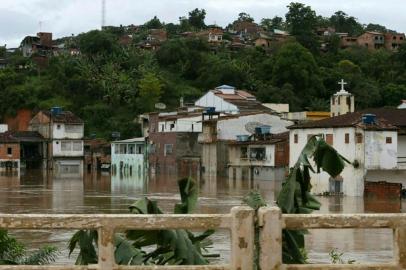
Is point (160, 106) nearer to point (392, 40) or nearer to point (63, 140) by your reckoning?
point (63, 140)

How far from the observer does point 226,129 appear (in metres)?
67.6

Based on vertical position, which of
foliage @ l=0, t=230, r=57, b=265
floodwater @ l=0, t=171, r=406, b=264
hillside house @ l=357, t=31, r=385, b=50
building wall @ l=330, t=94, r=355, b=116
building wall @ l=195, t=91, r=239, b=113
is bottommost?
floodwater @ l=0, t=171, r=406, b=264

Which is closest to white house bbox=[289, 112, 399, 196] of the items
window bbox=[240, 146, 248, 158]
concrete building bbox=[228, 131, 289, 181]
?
concrete building bbox=[228, 131, 289, 181]

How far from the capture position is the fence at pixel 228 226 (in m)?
6.91

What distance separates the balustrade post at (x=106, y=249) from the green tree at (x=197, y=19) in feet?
472

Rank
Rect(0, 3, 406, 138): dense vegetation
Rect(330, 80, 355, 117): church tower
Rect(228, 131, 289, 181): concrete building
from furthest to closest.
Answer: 1. Rect(0, 3, 406, 138): dense vegetation
2. Rect(330, 80, 355, 117): church tower
3. Rect(228, 131, 289, 181): concrete building

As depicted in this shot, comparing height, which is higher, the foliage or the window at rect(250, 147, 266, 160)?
the window at rect(250, 147, 266, 160)

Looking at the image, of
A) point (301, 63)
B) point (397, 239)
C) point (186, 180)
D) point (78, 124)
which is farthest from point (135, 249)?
point (301, 63)

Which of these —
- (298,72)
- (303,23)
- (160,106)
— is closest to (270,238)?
(160,106)

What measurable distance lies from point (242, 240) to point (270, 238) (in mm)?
258

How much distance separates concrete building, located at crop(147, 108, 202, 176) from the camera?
72688 mm

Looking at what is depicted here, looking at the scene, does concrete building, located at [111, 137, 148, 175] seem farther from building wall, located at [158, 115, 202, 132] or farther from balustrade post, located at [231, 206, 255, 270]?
balustrade post, located at [231, 206, 255, 270]

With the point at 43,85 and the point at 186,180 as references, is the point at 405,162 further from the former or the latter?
the point at 43,85

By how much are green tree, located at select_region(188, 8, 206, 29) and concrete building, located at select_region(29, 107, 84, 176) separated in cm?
6994
